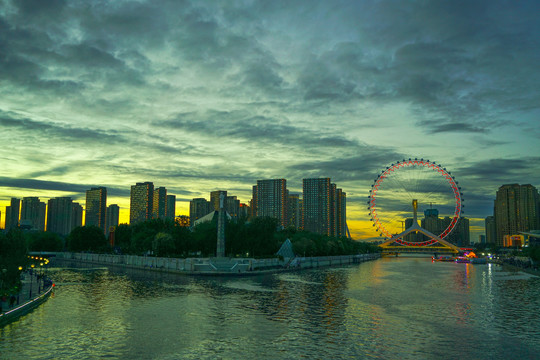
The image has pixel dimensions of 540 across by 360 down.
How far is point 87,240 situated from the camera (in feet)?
486

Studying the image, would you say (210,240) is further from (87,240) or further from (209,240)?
(87,240)

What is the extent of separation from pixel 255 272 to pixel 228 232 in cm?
2918

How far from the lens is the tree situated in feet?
486

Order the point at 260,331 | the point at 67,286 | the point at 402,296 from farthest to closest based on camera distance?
the point at 67,286, the point at 402,296, the point at 260,331

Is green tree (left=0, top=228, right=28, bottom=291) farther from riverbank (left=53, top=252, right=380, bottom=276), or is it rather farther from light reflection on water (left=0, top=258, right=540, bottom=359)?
riverbank (left=53, top=252, right=380, bottom=276)

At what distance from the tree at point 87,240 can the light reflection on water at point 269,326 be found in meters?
103

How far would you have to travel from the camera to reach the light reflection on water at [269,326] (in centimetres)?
2528

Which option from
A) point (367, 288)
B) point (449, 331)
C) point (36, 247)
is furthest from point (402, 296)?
point (36, 247)

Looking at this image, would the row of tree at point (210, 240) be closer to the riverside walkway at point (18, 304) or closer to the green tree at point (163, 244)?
the green tree at point (163, 244)

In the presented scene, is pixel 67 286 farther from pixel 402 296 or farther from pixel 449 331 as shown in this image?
pixel 449 331

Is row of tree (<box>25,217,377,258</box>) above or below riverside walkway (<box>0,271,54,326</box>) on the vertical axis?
above

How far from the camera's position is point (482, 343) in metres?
28.1

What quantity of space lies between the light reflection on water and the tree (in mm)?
102801

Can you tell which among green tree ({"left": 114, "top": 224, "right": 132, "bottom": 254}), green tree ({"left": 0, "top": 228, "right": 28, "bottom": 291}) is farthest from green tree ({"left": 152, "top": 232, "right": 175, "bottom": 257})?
green tree ({"left": 0, "top": 228, "right": 28, "bottom": 291})
